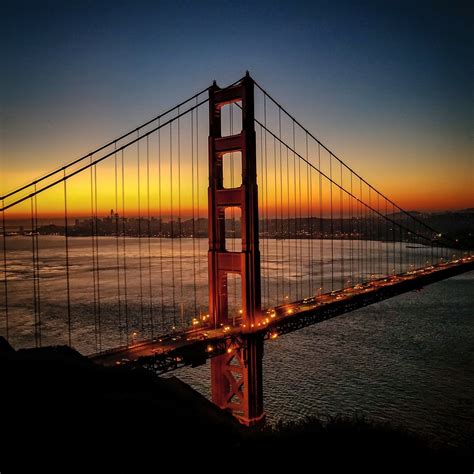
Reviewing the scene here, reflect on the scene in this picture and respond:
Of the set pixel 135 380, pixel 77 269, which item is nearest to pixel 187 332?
pixel 135 380

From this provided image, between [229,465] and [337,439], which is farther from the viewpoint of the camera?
[337,439]

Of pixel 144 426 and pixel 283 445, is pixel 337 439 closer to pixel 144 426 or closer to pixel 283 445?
pixel 283 445

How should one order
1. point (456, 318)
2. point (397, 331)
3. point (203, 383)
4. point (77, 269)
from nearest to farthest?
1. point (203, 383)
2. point (397, 331)
3. point (456, 318)
4. point (77, 269)

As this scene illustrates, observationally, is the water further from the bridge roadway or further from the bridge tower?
the bridge roadway

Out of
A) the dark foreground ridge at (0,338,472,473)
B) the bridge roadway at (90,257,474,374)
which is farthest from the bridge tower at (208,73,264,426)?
the dark foreground ridge at (0,338,472,473)

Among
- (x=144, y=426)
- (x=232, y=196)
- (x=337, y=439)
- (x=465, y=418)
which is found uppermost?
(x=232, y=196)

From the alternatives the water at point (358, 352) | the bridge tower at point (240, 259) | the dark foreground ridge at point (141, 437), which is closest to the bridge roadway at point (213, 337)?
the bridge tower at point (240, 259)

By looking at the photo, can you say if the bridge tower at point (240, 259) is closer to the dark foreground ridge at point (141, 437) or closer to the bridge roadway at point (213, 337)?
the bridge roadway at point (213, 337)
